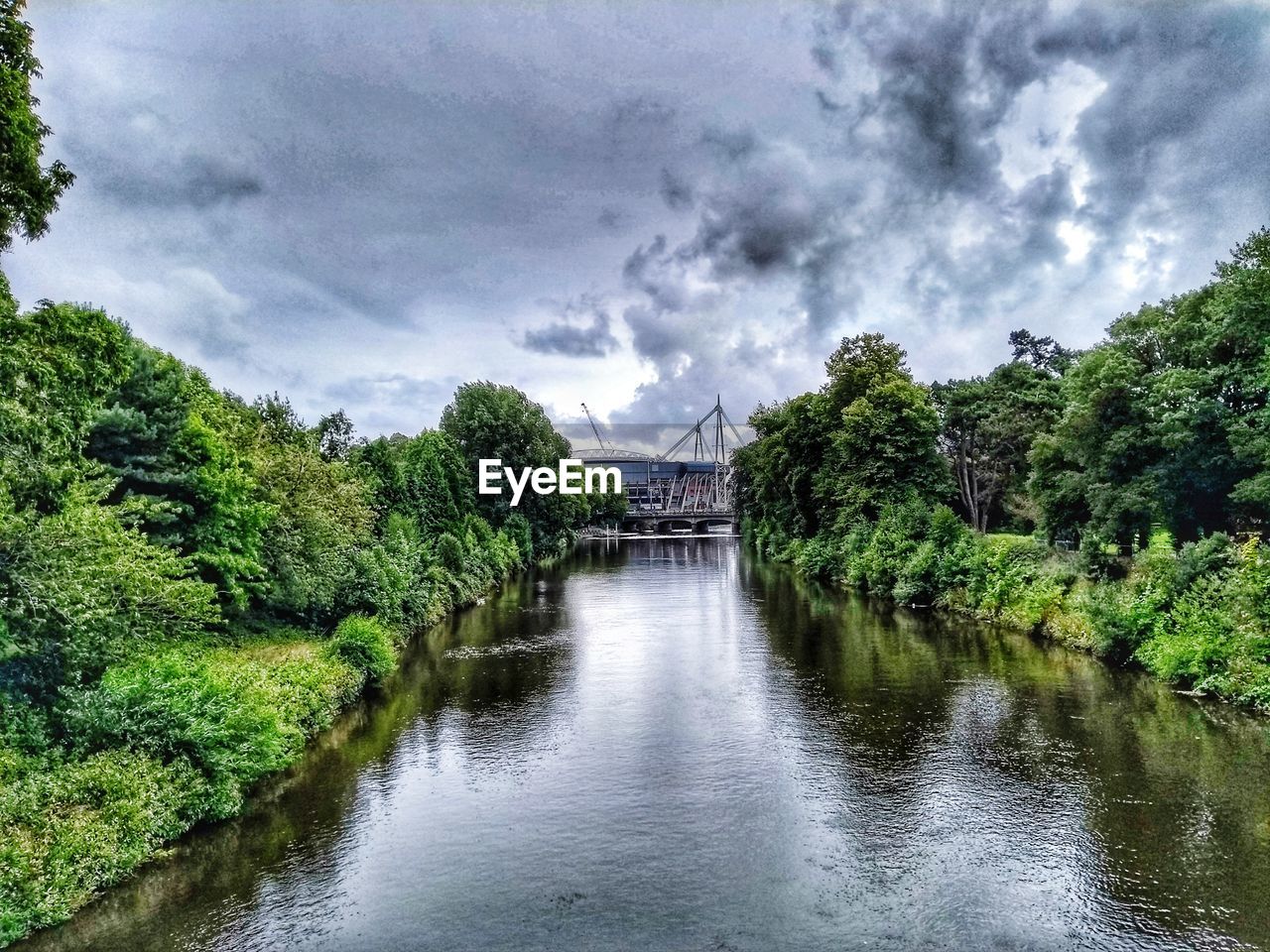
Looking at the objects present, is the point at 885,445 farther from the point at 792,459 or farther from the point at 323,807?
the point at 323,807

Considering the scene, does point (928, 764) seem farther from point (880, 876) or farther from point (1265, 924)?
point (1265, 924)

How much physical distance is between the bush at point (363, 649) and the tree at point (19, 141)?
604 inches

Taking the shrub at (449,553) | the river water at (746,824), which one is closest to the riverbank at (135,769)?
the river water at (746,824)

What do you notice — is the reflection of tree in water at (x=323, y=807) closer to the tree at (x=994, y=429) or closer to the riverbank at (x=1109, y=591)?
the riverbank at (x=1109, y=591)

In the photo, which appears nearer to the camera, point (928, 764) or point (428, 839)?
point (428, 839)

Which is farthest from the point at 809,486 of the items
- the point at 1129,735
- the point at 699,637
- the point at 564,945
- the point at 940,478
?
the point at 564,945

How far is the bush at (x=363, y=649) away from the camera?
1030 inches

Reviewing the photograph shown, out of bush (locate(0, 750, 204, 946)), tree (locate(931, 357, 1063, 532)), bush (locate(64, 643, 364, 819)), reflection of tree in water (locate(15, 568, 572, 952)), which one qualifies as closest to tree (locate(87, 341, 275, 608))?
bush (locate(64, 643, 364, 819))

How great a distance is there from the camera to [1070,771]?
17.7 m

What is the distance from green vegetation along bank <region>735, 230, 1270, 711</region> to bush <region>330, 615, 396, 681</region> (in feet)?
81.3

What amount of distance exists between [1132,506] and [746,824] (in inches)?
874

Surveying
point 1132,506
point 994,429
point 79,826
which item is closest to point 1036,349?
point 994,429

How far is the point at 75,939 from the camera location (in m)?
11.6

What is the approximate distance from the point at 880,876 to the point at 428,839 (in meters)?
8.37
